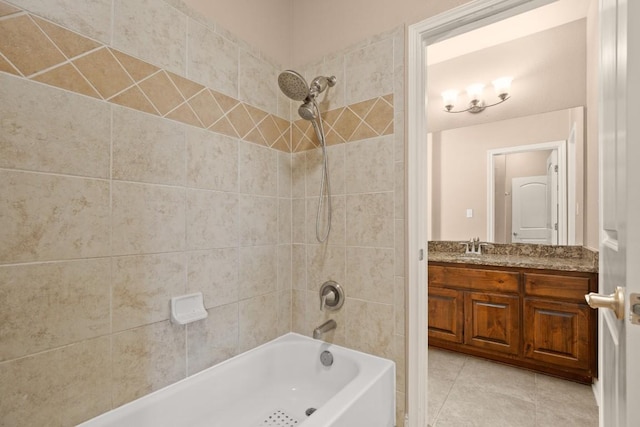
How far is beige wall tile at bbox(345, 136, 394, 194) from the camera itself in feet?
4.76

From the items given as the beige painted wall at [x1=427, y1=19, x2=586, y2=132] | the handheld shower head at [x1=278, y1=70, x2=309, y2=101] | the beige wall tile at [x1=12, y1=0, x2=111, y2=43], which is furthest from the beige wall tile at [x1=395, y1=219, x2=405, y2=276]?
the beige painted wall at [x1=427, y1=19, x2=586, y2=132]

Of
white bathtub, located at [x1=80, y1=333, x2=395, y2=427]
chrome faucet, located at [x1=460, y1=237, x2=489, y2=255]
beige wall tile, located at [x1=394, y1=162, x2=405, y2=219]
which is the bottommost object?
white bathtub, located at [x1=80, y1=333, x2=395, y2=427]

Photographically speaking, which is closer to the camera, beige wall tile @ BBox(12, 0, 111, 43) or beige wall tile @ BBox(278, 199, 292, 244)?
beige wall tile @ BBox(12, 0, 111, 43)

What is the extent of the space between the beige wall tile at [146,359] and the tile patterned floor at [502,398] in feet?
4.92

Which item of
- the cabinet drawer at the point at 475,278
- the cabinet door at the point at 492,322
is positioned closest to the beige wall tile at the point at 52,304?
the cabinet drawer at the point at 475,278

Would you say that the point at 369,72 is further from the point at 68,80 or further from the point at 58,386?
the point at 58,386

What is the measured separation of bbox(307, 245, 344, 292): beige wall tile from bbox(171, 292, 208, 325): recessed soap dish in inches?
24.8

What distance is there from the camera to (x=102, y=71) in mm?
1018

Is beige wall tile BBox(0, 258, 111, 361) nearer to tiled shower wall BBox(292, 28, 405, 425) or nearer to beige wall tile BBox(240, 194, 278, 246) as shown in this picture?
beige wall tile BBox(240, 194, 278, 246)

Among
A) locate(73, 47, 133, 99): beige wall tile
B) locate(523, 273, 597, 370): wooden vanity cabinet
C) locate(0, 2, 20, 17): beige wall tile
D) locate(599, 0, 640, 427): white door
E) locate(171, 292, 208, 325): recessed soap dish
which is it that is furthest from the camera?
locate(523, 273, 597, 370): wooden vanity cabinet

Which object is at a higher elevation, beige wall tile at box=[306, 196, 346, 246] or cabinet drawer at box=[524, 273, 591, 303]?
beige wall tile at box=[306, 196, 346, 246]

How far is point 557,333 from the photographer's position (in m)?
2.08

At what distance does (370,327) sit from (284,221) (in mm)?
762

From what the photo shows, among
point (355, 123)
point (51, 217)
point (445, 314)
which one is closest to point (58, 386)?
point (51, 217)
